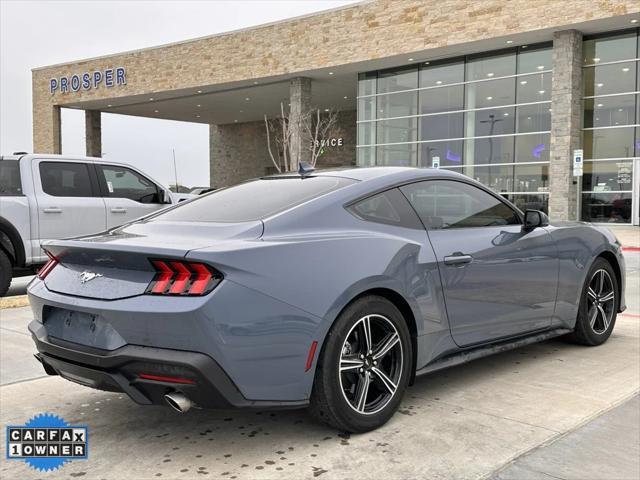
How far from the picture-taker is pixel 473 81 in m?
26.8

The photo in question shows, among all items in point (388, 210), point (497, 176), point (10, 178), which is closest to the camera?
point (388, 210)

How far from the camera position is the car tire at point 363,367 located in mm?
3184

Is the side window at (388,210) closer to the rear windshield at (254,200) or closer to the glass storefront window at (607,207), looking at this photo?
the rear windshield at (254,200)

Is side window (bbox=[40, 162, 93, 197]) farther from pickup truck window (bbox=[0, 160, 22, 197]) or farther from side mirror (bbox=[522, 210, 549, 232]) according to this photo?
side mirror (bbox=[522, 210, 549, 232])

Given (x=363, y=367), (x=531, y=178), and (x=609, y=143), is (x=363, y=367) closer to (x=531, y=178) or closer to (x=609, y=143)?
(x=609, y=143)

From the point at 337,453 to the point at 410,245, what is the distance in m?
1.25

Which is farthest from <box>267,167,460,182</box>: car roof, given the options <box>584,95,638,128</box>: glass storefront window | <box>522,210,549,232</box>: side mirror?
<box>584,95,638,128</box>: glass storefront window

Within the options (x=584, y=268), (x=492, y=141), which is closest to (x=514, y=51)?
(x=492, y=141)

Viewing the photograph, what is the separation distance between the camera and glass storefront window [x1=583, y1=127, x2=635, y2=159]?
916 inches

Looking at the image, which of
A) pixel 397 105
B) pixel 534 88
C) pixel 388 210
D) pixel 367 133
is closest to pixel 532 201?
pixel 534 88

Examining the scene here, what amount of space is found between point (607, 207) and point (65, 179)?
68.0ft

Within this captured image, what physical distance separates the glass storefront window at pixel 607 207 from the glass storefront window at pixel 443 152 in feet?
18.8

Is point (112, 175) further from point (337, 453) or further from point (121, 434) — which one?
point (337, 453)

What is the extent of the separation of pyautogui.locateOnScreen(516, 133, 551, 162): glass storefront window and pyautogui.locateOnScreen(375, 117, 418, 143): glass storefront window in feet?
17.0
